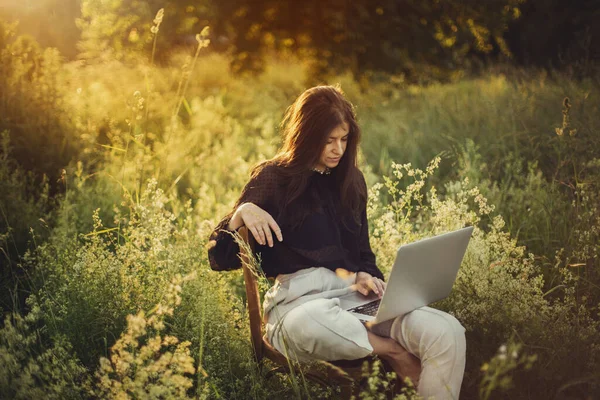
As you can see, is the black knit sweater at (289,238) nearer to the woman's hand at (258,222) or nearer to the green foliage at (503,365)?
the woman's hand at (258,222)

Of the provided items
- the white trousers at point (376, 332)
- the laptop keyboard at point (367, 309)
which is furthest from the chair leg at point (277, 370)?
the laptop keyboard at point (367, 309)

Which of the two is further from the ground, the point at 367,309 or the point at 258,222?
the point at 258,222

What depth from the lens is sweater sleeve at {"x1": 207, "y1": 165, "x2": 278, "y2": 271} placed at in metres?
2.74

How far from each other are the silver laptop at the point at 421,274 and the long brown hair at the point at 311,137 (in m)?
0.62

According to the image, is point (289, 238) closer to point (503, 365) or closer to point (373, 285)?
point (373, 285)

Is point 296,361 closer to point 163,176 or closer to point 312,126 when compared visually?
point 312,126

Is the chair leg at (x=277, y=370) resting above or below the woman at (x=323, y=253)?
below

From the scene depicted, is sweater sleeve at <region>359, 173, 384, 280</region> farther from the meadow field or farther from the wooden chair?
the wooden chair

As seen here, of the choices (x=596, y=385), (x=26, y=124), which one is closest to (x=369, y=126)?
(x=26, y=124)

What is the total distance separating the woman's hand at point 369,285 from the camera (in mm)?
2764

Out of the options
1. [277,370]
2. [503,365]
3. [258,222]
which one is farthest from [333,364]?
[503,365]

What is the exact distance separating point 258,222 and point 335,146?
0.52 metres

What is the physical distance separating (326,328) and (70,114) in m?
3.07

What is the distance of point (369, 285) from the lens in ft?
9.07
